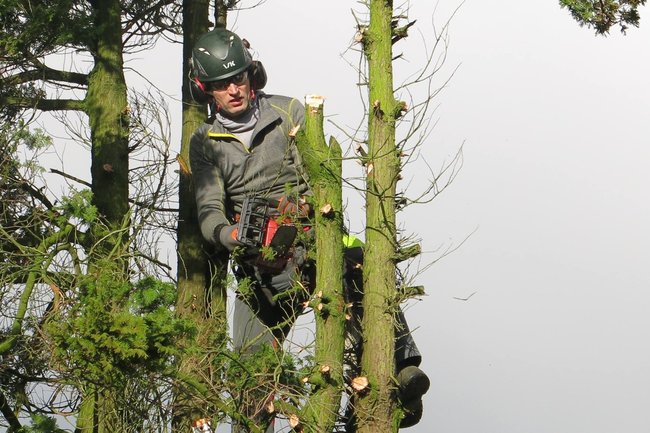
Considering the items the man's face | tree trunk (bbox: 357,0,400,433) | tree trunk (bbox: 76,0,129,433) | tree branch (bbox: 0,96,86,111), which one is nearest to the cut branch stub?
tree trunk (bbox: 357,0,400,433)

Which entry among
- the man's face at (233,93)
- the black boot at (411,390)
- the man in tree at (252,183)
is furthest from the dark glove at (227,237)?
the black boot at (411,390)

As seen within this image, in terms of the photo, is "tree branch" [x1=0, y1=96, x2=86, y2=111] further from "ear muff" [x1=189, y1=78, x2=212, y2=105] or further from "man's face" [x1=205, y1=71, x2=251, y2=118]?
"man's face" [x1=205, y1=71, x2=251, y2=118]

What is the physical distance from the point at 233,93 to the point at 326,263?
148 centimetres

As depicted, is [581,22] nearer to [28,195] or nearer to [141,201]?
[141,201]

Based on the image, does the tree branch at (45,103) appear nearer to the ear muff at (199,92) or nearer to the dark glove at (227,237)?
the ear muff at (199,92)

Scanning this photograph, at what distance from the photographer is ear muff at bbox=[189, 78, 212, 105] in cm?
892

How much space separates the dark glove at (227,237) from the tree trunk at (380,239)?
899 millimetres

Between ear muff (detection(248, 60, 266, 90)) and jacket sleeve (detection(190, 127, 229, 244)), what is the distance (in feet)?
1.55

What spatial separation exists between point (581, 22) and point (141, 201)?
3.84 m

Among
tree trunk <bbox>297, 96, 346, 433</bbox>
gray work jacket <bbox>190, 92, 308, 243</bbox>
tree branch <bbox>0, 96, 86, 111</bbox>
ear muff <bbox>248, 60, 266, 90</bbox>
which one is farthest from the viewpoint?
tree branch <bbox>0, 96, 86, 111</bbox>

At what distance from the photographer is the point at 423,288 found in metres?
8.23

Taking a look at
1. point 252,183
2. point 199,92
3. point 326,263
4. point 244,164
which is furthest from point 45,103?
point 326,263

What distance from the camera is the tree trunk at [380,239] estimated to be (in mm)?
8102

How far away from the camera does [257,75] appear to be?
8.95m
